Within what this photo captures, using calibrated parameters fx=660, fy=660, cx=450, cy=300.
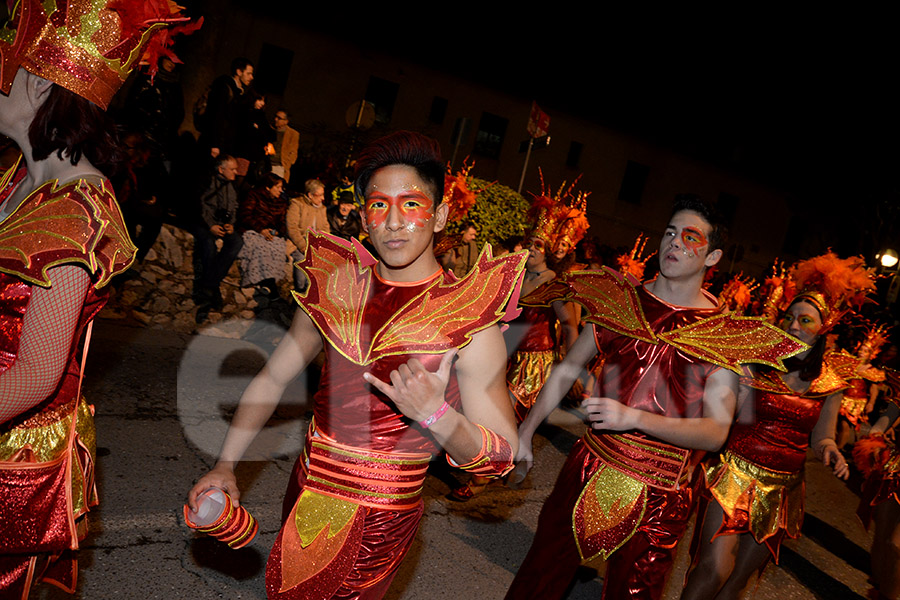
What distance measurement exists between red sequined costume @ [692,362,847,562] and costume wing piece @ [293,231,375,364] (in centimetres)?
277

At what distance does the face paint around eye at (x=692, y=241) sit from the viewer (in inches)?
136

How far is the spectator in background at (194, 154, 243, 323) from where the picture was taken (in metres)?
8.01

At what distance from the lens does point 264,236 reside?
28.0 feet

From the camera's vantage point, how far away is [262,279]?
28.1 feet

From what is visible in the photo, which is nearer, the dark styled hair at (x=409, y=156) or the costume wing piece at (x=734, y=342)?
the dark styled hair at (x=409, y=156)

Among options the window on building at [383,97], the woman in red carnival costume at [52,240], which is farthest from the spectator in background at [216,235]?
the window on building at [383,97]

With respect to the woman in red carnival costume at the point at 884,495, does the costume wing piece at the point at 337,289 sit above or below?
above

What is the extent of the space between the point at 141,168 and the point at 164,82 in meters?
1.77

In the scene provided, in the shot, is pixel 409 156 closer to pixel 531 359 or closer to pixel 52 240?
pixel 52 240

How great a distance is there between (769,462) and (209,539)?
136 inches

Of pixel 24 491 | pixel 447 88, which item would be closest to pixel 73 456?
pixel 24 491

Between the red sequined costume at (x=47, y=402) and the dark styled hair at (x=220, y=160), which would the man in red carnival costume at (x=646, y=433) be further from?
the dark styled hair at (x=220, y=160)

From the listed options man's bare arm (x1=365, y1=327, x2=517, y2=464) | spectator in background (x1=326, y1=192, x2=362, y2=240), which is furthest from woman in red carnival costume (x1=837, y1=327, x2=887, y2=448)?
spectator in background (x1=326, y1=192, x2=362, y2=240)

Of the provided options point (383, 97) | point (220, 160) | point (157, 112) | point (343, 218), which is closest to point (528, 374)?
point (343, 218)
